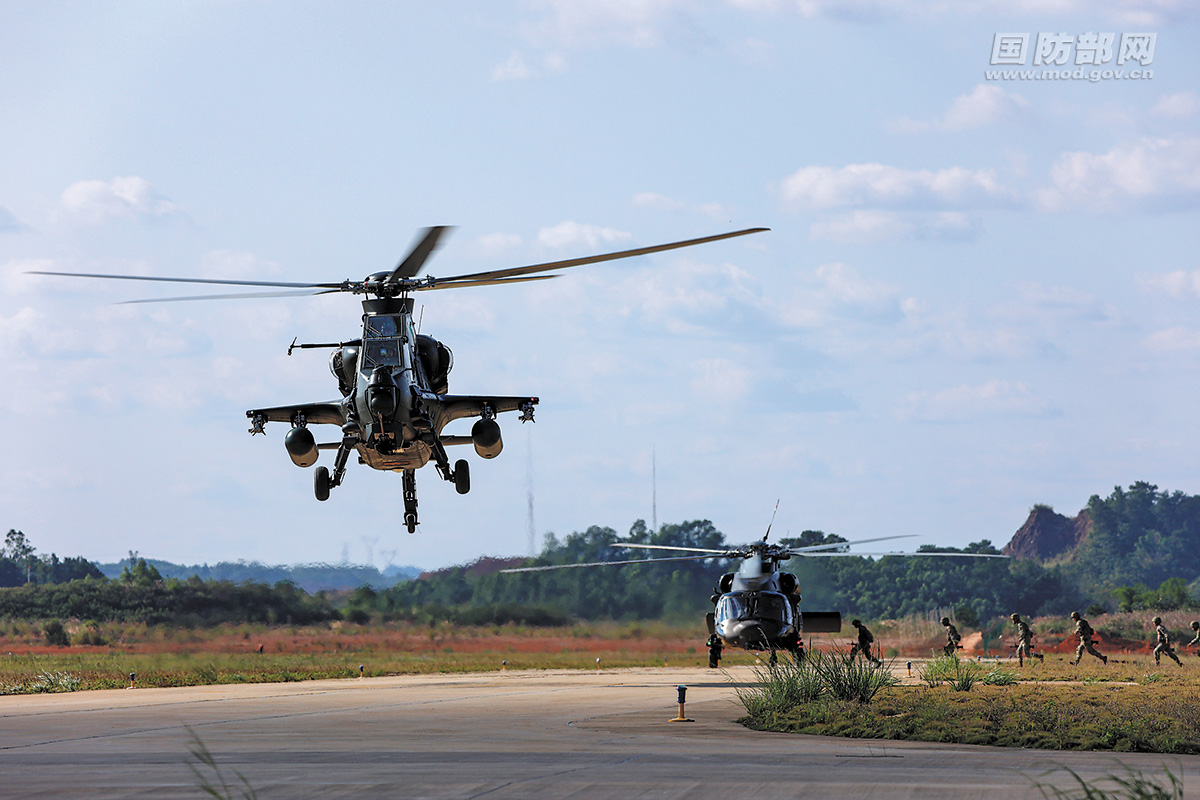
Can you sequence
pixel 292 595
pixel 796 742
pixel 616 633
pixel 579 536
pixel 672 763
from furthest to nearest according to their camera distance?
pixel 579 536 < pixel 616 633 < pixel 292 595 < pixel 796 742 < pixel 672 763

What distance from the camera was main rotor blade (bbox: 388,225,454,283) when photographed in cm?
2759

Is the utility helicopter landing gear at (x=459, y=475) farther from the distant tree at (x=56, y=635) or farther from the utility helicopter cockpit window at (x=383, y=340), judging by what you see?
the distant tree at (x=56, y=635)

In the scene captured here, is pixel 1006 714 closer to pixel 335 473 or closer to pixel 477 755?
pixel 477 755

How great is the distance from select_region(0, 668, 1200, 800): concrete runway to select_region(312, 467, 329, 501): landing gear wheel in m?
4.92

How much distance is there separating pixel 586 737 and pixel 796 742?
11.9 ft

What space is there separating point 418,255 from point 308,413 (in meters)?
5.46

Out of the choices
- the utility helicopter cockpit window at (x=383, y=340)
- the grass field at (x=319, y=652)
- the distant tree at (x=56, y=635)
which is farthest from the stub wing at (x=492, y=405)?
the distant tree at (x=56, y=635)

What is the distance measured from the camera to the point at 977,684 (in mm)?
36125

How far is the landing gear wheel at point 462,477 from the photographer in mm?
33625

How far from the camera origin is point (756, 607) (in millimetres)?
38312

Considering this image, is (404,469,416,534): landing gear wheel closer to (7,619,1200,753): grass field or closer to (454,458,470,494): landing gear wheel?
(454,458,470,494): landing gear wheel

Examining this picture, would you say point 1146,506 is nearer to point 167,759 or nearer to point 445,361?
point 445,361

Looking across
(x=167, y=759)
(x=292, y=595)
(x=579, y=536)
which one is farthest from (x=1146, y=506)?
(x=167, y=759)

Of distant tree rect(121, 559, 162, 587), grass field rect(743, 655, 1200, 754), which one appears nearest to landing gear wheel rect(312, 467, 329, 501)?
grass field rect(743, 655, 1200, 754)
